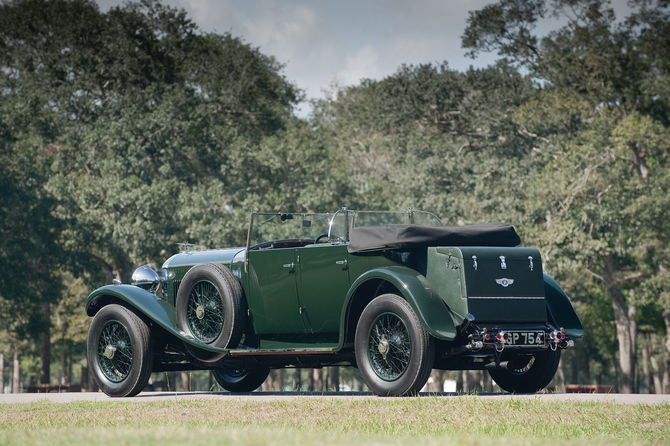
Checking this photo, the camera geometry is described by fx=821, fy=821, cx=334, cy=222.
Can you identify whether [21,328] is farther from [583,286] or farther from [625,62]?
[625,62]

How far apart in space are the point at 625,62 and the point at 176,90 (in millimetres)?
17200

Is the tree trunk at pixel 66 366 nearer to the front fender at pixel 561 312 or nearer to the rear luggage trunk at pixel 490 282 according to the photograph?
the front fender at pixel 561 312

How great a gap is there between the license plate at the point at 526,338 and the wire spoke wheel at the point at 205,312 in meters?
3.50

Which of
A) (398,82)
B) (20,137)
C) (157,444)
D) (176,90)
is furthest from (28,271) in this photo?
(157,444)

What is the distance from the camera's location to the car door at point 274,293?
9383 millimetres

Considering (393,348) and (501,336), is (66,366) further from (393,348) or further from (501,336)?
(501,336)

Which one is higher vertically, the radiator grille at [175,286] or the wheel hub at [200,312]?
the radiator grille at [175,286]

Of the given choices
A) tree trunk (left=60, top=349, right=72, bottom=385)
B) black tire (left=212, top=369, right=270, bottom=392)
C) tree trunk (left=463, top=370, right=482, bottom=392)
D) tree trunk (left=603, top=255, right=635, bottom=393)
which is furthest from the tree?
tree trunk (left=60, top=349, right=72, bottom=385)

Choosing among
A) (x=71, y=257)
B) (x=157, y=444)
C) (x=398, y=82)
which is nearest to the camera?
(x=157, y=444)

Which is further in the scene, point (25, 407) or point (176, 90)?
point (176, 90)

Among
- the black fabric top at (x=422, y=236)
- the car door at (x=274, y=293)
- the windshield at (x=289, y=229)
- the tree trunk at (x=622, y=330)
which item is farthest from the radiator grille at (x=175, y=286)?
the tree trunk at (x=622, y=330)

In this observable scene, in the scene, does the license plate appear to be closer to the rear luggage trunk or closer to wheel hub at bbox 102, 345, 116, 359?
the rear luggage trunk

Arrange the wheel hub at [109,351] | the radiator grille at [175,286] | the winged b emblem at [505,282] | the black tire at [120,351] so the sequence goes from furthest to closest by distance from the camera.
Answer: the radiator grille at [175,286] → the wheel hub at [109,351] → the black tire at [120,351] → the winged b emblem at [505,282]

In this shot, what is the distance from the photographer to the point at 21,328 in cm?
3047
